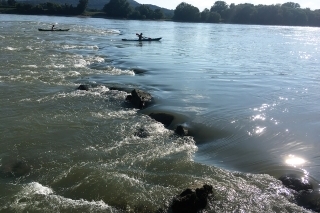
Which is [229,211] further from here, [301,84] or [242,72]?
[242,72]


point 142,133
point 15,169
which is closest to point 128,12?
point 142,133

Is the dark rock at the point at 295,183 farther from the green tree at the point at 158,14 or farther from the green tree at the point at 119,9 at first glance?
the green tree at the point at 119,9

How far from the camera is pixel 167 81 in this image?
25219mm

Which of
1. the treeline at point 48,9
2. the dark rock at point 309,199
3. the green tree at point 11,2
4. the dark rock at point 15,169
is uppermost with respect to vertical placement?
the green tree at point 11,2

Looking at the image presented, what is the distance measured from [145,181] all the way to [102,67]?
20580mm

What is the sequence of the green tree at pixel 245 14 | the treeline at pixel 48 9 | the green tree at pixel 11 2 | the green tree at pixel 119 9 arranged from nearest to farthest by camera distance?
the treeline at pixel 48 9, the green tree at pixel 11 2, the green tree at pixel 245 14, the green tree at pixel 119 9

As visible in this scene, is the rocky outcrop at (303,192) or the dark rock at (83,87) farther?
the dark rock at (83,87)

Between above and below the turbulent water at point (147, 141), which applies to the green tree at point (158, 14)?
above

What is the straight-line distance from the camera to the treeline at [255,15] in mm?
166125

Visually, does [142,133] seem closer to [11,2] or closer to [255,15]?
[255,15]

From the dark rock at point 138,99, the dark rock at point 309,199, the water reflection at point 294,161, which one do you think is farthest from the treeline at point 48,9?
the dark rock at point 309,199

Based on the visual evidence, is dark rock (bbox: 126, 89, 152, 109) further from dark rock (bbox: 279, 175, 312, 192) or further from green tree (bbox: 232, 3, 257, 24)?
green tree (bbox: 232, 3, 257, 24)

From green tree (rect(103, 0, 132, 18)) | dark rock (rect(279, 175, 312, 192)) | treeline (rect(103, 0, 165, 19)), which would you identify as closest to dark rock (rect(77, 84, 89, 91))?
dark rock (rect(279, 175, 312, 192))

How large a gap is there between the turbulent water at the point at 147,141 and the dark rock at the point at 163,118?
0.37m
